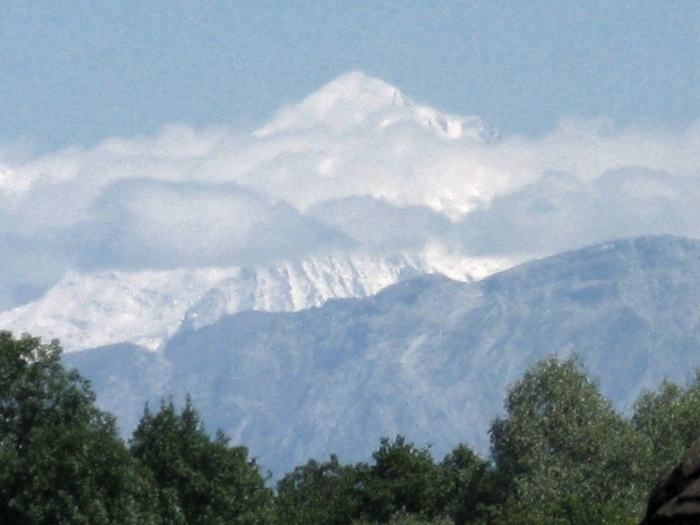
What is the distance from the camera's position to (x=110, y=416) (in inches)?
2975

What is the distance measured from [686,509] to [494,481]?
362 ft

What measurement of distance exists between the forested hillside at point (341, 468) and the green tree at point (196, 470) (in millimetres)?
69

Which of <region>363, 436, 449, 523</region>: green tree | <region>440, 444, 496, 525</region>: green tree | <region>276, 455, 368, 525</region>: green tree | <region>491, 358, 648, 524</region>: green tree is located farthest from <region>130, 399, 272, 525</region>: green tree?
<region>440, 444, 496, 525</region>: green tree

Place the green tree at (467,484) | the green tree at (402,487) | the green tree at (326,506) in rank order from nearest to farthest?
the green tree at (326,506) → the green tree at (402,487) → the green tree at (467,484)

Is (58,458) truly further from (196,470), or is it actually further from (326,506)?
(326,506)

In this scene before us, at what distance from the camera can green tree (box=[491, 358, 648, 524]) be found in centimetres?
12781

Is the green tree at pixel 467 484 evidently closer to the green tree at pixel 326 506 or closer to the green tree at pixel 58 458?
the green tree at pixel 326 506

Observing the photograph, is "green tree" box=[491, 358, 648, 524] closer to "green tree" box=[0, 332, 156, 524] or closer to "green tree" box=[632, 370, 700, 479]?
"green tree" box=[632, 370, 700, 479]

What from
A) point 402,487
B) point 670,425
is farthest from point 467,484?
point 670,425

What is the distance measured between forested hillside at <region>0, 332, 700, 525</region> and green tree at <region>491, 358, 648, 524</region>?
5.7 inches

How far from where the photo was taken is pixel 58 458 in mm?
67875

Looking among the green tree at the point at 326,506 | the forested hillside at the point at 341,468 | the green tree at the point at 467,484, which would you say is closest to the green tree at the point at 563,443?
the forested hillside at the point at 341,468

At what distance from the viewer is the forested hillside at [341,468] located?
68500 mm

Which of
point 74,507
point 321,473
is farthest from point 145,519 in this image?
point 321,473
